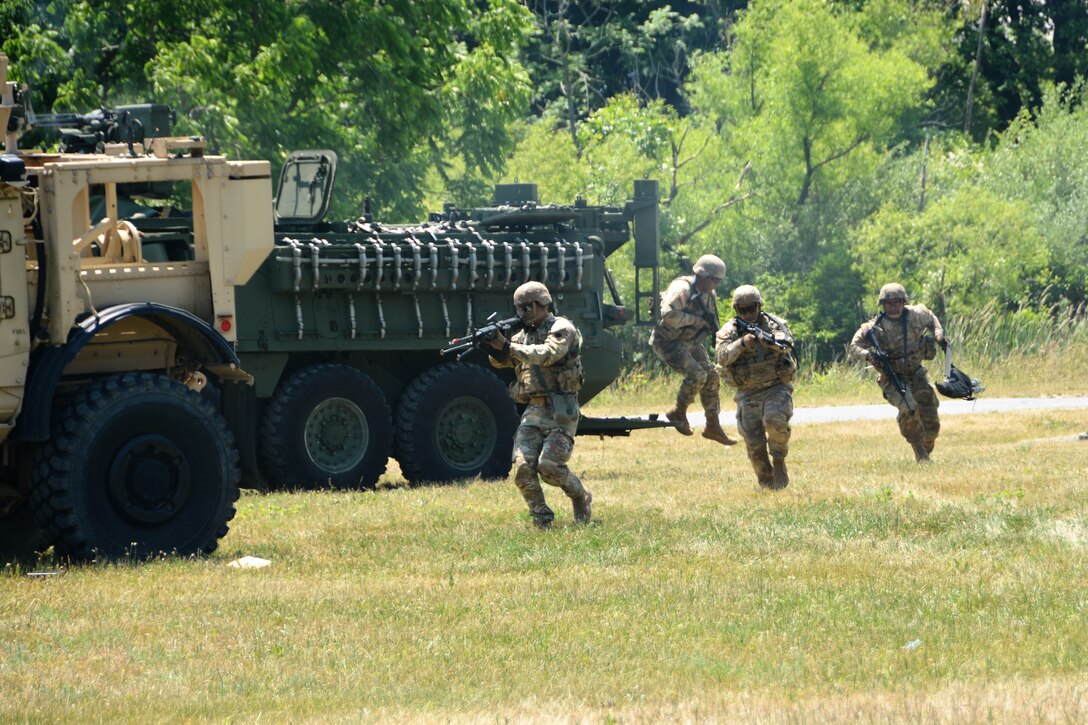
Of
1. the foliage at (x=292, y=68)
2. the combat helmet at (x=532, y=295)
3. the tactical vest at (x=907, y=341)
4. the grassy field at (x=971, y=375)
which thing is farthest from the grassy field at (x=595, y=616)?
the grassy field at (x=971, y=375)

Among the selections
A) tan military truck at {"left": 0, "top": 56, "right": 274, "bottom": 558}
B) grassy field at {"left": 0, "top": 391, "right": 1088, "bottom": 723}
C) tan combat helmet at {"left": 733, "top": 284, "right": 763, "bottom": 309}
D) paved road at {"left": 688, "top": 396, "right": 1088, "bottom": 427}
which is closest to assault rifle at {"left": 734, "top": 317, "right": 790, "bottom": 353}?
tan combat helmet at {"left": 733, "top": 284, "right": 763, "bottom": 309}

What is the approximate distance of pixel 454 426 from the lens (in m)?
16.4

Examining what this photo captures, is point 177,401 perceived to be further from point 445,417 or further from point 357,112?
point 357,112

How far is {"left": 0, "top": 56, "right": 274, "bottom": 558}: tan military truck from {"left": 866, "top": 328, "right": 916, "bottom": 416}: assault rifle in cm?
709

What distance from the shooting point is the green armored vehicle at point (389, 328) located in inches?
610

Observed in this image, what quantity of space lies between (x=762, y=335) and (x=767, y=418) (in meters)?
0.70

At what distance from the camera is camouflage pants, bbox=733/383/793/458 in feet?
47.8

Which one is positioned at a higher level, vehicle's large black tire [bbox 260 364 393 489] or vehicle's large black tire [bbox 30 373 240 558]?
vehicle's large black tire [bbox 30 373 240 558]

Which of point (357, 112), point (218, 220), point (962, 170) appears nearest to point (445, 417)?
point (218, 220)

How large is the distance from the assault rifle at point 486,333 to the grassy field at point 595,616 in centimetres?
123

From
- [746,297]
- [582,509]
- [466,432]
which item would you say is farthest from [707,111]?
[582,509]

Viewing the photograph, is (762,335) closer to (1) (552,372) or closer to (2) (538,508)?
(1) (552,372)

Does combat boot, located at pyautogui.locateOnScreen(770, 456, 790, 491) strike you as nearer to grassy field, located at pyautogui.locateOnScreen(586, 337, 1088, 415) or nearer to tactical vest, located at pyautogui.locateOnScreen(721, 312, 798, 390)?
tactical vest, located at pyautogui.locateOnScreen(721, 312, 798, 390)

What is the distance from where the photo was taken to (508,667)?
26.1ft
